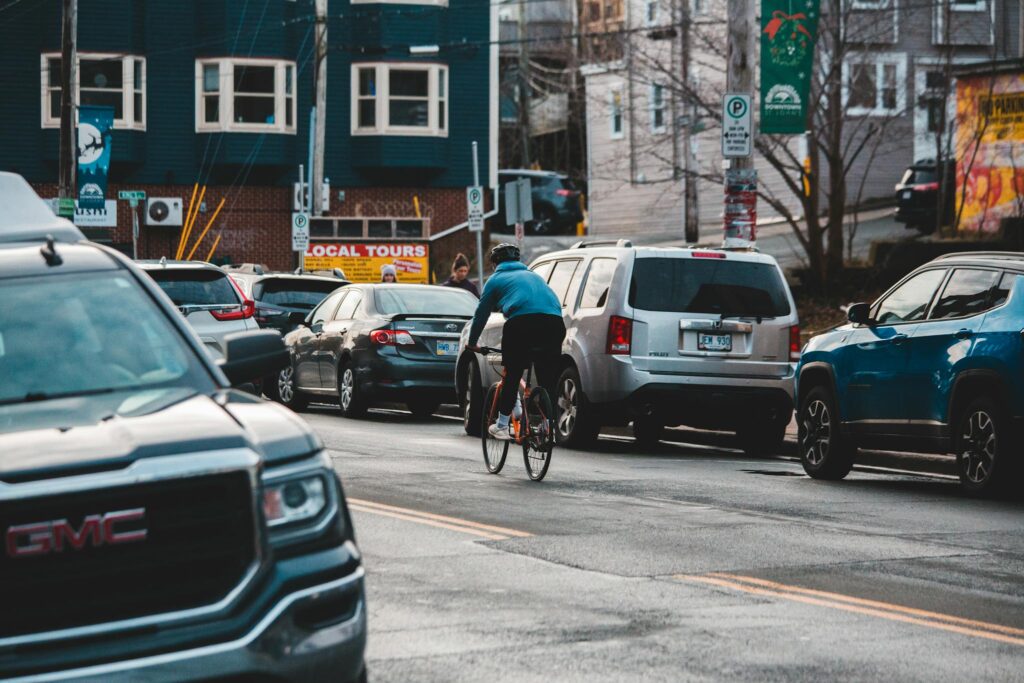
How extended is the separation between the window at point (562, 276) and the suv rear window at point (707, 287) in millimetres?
1148

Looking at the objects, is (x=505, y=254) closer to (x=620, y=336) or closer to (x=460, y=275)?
(x=620, y=336)

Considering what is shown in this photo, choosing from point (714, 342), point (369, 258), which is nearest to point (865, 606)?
point (714, 342)

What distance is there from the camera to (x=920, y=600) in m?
8.09

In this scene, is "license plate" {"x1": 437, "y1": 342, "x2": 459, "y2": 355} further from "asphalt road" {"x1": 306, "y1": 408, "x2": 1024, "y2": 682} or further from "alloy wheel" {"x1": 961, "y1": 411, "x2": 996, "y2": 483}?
"alloy wheel" {"x1": 961, "y1": 411, "x2": 996, "y2": 483}

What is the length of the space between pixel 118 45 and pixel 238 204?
202 inches

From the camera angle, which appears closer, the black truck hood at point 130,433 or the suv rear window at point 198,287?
the black truck hood at point 130,433

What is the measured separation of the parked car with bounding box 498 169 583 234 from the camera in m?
50.6

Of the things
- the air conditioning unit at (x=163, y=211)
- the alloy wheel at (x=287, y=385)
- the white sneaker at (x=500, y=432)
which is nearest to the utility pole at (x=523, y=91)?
the air conditioning unit at (x=163, y=211)

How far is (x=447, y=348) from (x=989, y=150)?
48.5 feet

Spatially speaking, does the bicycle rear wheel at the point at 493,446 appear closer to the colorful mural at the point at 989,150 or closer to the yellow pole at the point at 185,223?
the colorful mural at the point at 989,150

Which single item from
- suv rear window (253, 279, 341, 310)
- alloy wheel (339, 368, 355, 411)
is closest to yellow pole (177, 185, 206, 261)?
suv rear window (253, 279, 341, 310)

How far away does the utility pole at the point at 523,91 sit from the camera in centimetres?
6322

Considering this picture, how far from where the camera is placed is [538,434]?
13453 mm

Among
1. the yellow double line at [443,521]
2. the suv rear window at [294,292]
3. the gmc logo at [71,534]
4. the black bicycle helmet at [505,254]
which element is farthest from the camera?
the suv rear window at [294,292]
